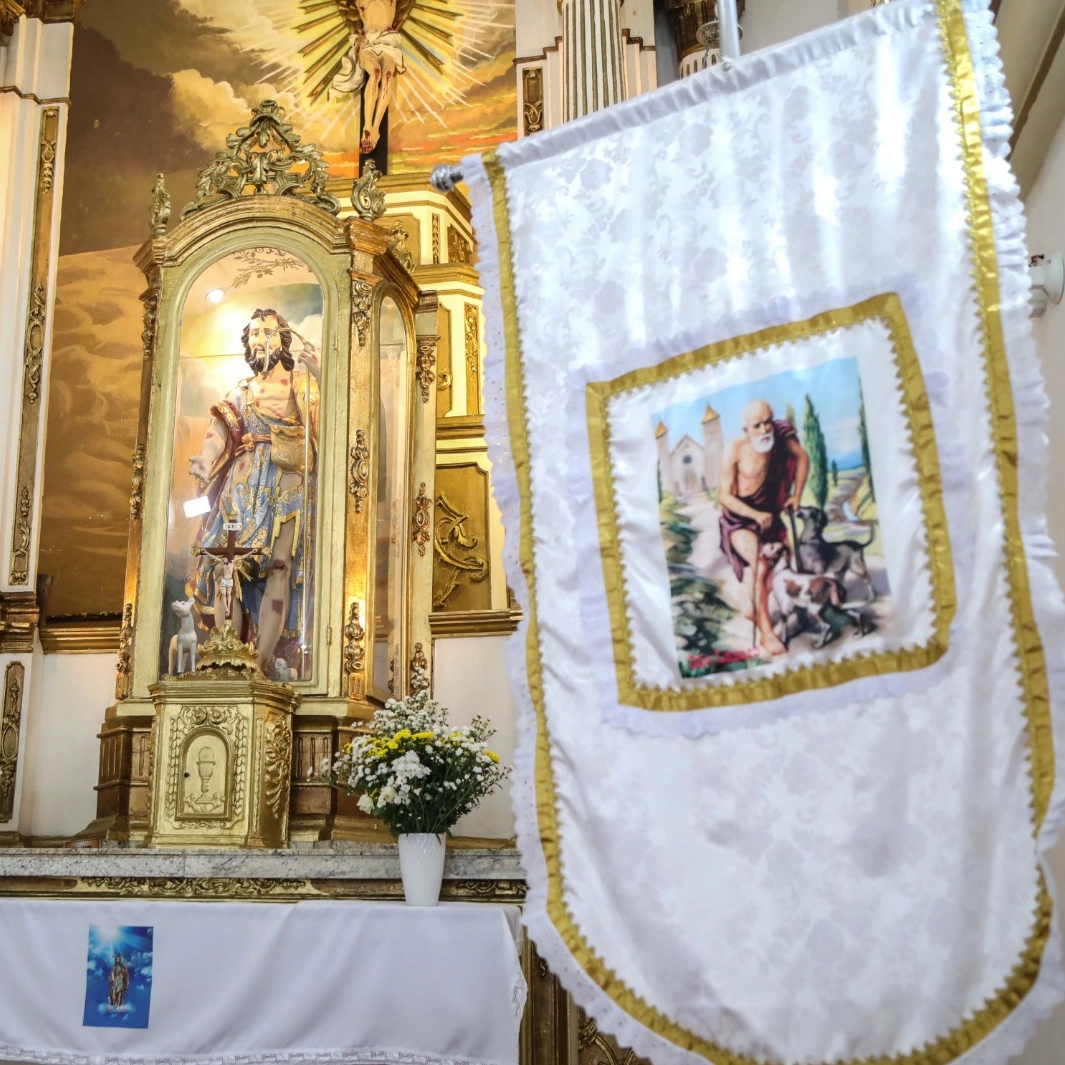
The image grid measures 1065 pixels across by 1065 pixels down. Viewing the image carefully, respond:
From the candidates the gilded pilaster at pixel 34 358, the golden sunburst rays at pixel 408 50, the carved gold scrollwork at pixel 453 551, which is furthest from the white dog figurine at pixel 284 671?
the golden sunburst rays at pixel 408 50

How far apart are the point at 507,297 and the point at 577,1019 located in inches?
93.3

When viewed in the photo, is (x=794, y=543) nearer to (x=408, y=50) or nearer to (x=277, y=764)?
→ (x=277, y=764)

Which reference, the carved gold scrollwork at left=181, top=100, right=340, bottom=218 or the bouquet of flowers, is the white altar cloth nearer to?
the bouquet of flowers

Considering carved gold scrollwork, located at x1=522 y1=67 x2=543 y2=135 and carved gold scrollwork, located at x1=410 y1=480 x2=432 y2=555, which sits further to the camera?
carved gold scrollwork, located at x1=522 y1=67 x2=543 y2=135

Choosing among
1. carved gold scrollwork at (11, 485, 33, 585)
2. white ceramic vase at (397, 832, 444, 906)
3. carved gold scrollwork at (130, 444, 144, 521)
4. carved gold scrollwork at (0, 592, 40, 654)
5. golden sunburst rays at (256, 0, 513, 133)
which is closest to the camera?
white ceramic vase at (397, 832, 444, 906)

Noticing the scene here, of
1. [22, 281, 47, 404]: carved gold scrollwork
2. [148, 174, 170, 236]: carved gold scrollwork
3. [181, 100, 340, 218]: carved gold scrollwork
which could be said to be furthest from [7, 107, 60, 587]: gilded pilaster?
[181, 100, 340, 218]: carved gold scrollwork

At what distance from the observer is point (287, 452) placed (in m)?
6.94

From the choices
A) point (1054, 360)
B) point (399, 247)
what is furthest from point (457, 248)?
point (1054, 360)

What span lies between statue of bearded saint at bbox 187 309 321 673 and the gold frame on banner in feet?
12.9

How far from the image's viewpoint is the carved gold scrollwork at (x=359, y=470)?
22.3ft

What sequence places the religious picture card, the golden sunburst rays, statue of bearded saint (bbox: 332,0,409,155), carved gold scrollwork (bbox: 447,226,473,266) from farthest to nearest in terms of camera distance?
the golden sunburst rays, statue of bearded saint (bbox: 332,0,409,155), carved gold scrollwork (bbox: 447,226,473,266), the religious picture card

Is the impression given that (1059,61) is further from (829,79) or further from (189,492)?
(189,492)

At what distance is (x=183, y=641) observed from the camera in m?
6.57

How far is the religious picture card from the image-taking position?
14.3ft
